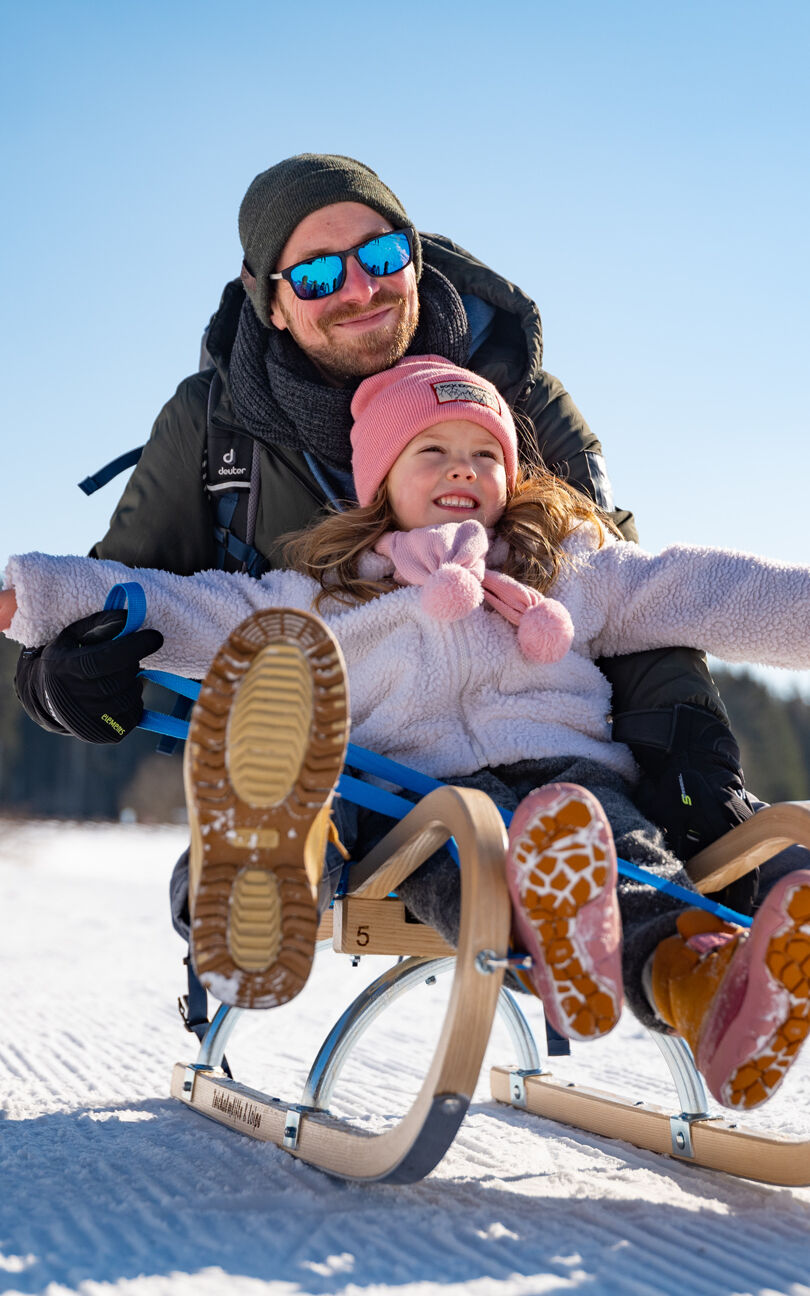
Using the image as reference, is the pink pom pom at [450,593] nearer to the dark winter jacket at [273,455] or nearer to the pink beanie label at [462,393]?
the pink beanie label at [462,393]

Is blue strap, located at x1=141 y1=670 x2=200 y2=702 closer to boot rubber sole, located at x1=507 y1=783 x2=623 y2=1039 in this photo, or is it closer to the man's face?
boot rubber sole, located at x1=507 y1=783 x2=623 y2=1039

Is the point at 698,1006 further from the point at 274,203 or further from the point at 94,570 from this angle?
the point at 274,203

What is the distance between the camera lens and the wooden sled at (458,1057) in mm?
1387

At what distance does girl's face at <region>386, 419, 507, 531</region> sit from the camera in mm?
2111

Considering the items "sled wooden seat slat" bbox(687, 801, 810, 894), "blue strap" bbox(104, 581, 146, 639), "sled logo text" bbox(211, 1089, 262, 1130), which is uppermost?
"blue strap" bbox(104, 581, 146, 639)

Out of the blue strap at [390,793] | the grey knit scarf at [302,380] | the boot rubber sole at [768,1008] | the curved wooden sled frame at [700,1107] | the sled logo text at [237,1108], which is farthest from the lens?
the grey knit scarf at [302,380]

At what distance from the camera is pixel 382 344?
2.43 meters

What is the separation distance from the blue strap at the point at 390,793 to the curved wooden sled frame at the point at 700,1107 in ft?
0.28

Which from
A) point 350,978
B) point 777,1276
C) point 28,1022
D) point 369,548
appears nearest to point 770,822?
point 777,1276

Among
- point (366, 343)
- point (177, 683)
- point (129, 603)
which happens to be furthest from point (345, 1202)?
point (366, 343)

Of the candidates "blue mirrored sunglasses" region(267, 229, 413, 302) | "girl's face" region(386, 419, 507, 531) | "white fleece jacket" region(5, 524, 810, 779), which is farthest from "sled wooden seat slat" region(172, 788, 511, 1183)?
"blue mirrored sunglasses" region(267, 229, 413, 302)

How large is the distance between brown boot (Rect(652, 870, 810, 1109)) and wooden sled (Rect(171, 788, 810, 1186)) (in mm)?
236

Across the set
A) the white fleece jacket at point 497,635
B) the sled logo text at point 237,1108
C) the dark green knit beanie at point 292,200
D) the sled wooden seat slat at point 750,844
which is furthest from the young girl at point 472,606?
the sled logo text at point 237,1108

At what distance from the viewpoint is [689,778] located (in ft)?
6.25
